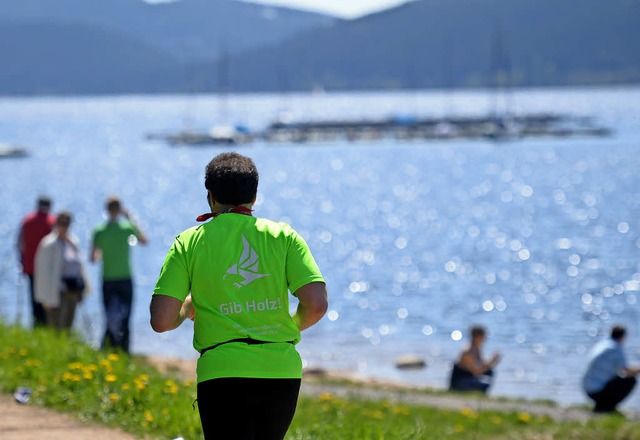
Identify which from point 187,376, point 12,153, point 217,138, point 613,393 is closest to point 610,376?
point 613,393

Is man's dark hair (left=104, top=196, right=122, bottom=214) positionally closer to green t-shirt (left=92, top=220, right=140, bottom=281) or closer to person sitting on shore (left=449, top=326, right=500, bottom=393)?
green t-shirt (left=92, top=220, right=140, bottom=281)

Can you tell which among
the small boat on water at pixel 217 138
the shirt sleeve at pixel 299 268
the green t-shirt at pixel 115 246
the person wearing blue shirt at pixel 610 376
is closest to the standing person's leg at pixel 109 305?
the green t-shirt at pixel 115 246

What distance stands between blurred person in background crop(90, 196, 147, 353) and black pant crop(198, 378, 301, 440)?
7359 millimetres

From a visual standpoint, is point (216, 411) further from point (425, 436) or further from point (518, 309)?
point (518, 309)

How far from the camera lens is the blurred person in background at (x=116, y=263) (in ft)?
38.9

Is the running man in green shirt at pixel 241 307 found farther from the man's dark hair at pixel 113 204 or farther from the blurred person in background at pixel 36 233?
the blurred person in background at pixel 36 233

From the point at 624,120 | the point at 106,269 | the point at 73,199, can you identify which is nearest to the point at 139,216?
the point at 73,199

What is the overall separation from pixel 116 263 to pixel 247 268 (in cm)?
776

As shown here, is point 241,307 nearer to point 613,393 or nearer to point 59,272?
point 59,272

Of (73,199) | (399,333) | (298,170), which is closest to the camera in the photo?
(399,333)

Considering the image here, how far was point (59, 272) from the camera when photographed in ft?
39.2

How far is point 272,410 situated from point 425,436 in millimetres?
3559

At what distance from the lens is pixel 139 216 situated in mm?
61438

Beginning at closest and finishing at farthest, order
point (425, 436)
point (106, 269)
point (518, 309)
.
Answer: point (425, 436) < point (106, 269) < point (518, 309)
